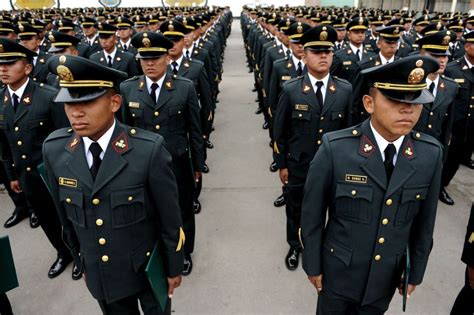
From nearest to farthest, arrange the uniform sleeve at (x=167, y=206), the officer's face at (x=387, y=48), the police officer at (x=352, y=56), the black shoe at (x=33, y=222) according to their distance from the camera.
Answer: the uniform sleeve at (x=167, y=206) → the black shoe at (x=33, y=222) → the officer's face at (x=387, y=48) → the police officer at (x=352, y=56)

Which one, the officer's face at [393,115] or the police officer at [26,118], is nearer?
the officer's face at [393,115]

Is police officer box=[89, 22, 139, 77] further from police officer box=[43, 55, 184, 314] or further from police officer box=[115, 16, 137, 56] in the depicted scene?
police officer box=[43, 55, 184, 314]

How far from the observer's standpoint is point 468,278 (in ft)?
8.24

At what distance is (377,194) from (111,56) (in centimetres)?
547

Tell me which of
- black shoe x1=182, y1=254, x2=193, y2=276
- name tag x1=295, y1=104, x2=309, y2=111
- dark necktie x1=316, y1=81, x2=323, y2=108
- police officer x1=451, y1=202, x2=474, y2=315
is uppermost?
dark necktie x1=316, y1=81, x2=323, y2=108

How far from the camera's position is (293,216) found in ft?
12.2

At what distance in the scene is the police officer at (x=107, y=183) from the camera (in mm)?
1815

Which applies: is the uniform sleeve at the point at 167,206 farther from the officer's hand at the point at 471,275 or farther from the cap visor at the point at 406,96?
the officer's hand at the point at 471,275

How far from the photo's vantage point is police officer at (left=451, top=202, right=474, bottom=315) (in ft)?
7.72

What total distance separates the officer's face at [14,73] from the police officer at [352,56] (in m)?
4.53

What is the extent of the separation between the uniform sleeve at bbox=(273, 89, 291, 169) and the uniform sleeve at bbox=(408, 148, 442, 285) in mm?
1685

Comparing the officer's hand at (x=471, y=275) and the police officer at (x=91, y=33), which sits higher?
the police officer at (x=91, y=33)

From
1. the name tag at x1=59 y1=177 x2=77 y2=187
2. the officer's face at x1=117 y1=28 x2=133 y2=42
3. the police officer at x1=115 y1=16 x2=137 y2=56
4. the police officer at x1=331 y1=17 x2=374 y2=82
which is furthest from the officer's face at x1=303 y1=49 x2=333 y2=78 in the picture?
the officer's face at x1=117 y1=28 x2=133 y2=42

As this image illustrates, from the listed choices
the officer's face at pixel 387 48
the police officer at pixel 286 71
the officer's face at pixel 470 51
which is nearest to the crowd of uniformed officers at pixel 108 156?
the police officer at pixel 286 71
